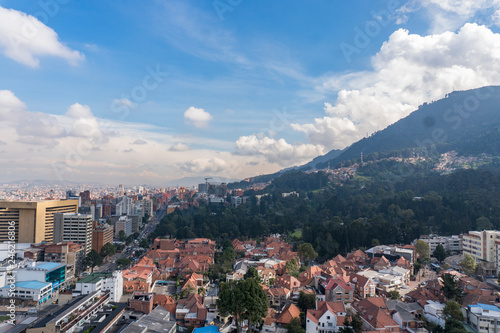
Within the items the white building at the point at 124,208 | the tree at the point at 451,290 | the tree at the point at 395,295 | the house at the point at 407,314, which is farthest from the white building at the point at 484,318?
the white building at the point at 124,208

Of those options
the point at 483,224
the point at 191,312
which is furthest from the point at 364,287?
the point at 483,224

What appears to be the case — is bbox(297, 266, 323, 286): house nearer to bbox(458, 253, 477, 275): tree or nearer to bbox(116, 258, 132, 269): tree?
bbox(458, 253, 477, 275): tree

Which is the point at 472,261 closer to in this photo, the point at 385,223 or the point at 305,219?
the point at 385,223

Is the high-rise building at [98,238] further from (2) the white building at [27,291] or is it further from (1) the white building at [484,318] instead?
(1) the white building at [484,318]

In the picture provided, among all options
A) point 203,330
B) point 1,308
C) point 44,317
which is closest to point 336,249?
point 203,330

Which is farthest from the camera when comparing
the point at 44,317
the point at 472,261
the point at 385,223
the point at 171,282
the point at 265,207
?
the point at 265,207

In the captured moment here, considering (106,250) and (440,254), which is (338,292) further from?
(106,250)

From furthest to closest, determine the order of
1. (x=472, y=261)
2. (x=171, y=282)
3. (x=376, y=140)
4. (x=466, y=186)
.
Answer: (x=376, y=140), (x=466, y=186), (x=171, y=282), (x=472, y=261)
